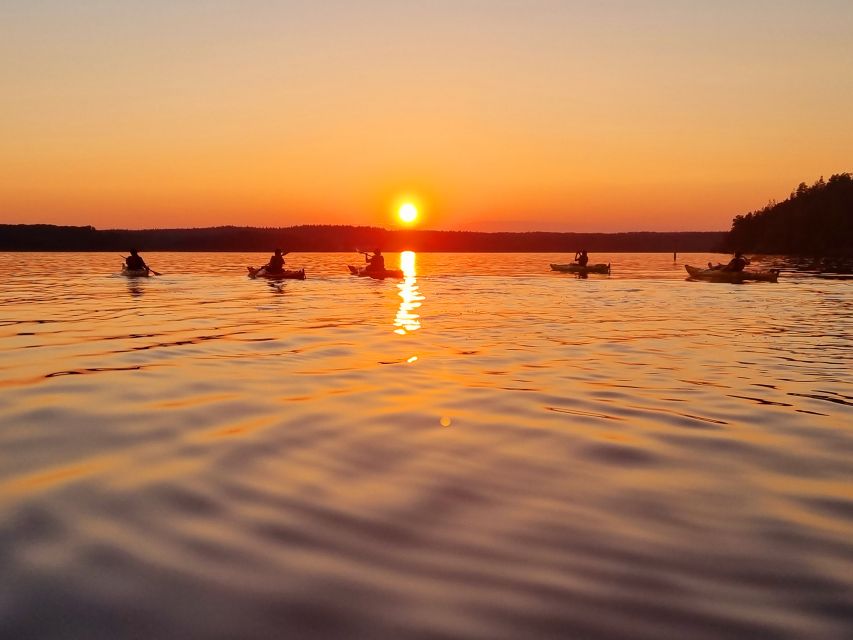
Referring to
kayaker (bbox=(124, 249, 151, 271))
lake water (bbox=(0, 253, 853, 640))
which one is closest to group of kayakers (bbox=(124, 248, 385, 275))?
kayaker (bbox=(124, 249, 151, 271))

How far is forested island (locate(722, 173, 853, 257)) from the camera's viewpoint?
111 meters

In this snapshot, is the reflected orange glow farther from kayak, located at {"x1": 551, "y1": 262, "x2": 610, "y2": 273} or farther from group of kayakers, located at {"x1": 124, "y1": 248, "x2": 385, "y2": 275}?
kayak, located at {"x1": 551, "y1": 262, "x2": 610, "y2": 273}

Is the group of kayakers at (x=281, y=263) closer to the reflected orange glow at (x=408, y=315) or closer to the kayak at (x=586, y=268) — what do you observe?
the reflected orange glow at (x=408, y=315)

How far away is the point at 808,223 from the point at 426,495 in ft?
425

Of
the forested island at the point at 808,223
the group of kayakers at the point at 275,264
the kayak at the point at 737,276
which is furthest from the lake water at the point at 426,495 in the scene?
the forested island at the point at 808,223

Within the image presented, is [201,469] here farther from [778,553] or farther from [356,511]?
[778,553]

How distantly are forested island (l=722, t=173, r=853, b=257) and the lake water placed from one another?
371 feet

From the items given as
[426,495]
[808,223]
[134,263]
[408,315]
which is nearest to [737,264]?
[408,315]

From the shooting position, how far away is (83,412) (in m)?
9.49

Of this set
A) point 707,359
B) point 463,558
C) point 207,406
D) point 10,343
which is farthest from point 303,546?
point 10,343

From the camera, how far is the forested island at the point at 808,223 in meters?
111

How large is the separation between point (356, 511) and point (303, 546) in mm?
757

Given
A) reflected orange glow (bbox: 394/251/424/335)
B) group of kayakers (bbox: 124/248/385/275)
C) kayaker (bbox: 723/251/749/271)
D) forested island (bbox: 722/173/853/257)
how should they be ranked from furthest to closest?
forested island (bbox: 722/173/853/257)
kayaker (bbox: 723/251/749/271)
group of kayakers (bbox: 124/248/385/275)
reflected orange glow (bbox: 394/251/424/335)

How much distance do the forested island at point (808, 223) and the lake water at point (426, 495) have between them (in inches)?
4458
